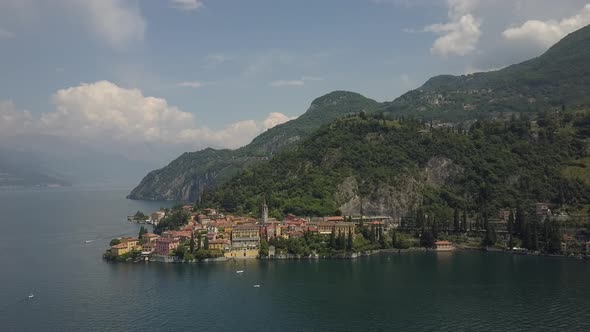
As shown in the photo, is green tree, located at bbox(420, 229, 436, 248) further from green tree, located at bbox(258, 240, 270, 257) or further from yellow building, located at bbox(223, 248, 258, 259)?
yellow building, located at bbox(223, 248, 258, 259)

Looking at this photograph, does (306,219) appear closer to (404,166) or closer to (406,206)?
(406,206)

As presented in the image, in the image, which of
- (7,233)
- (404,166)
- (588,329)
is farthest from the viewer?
(404,166)

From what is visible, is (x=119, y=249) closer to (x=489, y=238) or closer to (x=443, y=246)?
(x=443, y=246)

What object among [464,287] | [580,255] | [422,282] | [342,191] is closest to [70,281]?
[422,282]

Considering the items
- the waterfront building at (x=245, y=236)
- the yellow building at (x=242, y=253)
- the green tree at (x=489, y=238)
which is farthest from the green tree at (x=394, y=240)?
the yellow building at (x=242, y=253)

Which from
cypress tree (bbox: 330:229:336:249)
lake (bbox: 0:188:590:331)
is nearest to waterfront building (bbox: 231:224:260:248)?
lake (bbox: 0:188:590:331)

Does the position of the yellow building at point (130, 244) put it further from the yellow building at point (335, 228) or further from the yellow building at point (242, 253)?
the yellow building at point (335, 228)

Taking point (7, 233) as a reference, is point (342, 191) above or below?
above
